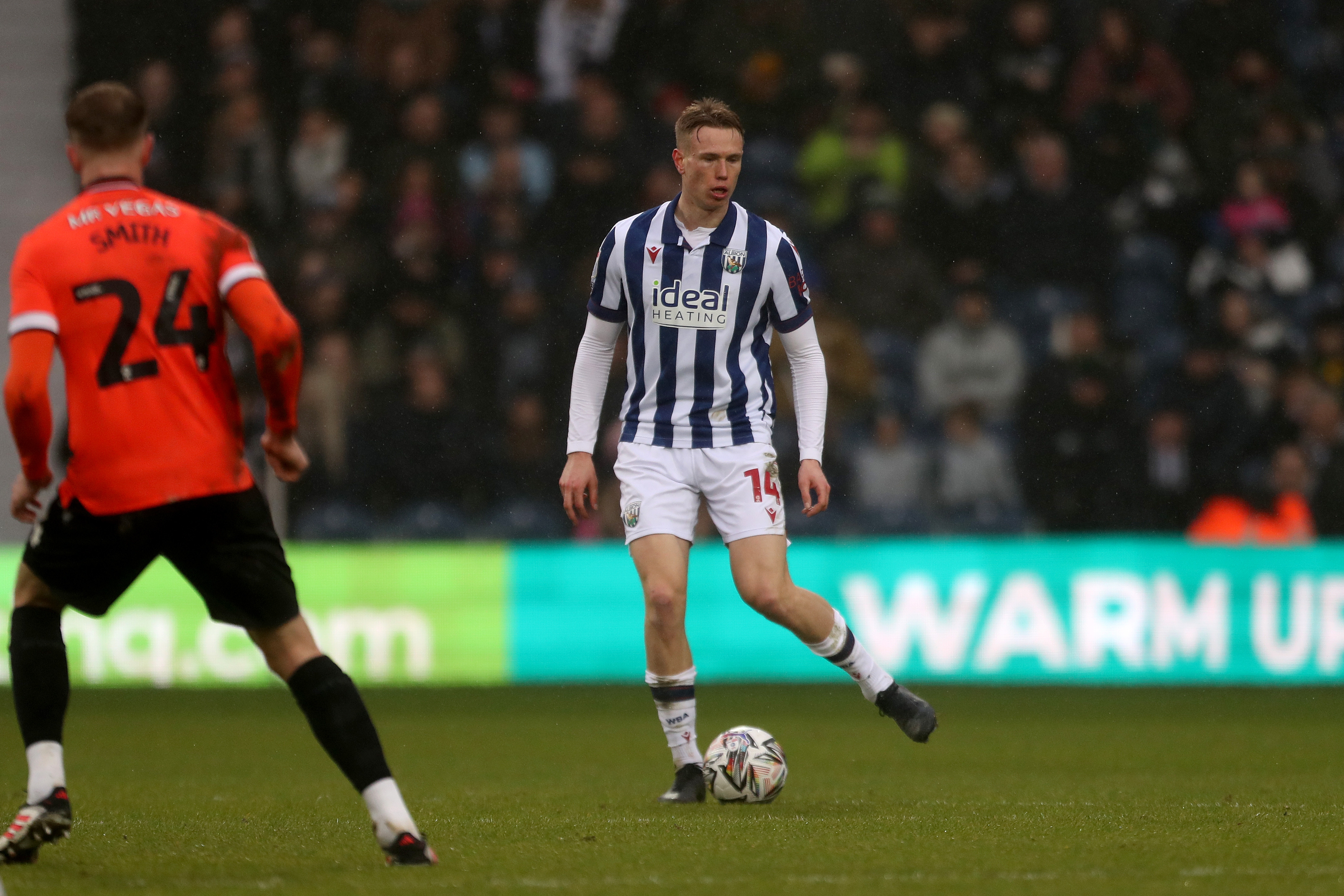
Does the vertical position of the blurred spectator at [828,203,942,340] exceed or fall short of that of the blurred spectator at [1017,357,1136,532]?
it exceeds it

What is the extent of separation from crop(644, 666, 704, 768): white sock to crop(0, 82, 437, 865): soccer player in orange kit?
5.55ft

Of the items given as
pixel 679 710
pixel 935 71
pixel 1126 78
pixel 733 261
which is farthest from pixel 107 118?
pixel 1126 78

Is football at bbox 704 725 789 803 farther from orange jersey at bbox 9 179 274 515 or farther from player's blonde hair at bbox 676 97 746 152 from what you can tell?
orange jersey at bbox 9 179 274 515

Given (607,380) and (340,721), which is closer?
(340,721)

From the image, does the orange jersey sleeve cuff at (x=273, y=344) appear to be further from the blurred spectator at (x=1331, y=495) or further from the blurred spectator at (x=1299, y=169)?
the blurred spectator at (x=1299, y=169)

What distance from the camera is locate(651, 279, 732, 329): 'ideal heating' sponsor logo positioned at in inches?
238

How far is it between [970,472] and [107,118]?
8.93 m

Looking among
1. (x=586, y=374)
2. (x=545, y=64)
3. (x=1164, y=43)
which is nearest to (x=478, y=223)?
(x=545, y=64)

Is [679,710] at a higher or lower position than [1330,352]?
lower

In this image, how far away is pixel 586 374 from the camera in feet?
20.4

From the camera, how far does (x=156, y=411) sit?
4387mm

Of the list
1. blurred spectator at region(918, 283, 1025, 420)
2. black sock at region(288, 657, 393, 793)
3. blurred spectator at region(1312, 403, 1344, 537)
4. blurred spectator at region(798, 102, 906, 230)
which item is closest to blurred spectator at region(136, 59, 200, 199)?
blurred spectator at region(798, 102, 906, 230)

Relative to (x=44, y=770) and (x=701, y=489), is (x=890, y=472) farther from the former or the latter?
(x=44, y=770)

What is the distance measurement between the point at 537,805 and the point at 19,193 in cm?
1025
